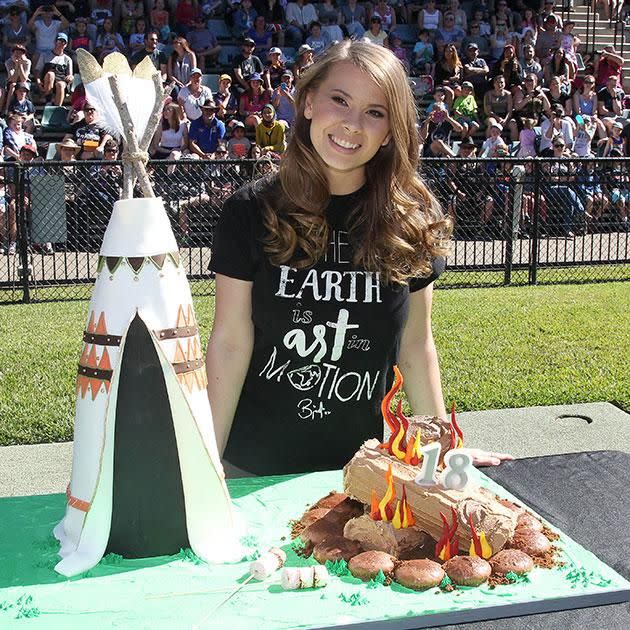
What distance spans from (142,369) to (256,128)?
1207 centimetres

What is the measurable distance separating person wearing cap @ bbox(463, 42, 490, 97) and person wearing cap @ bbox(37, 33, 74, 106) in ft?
22.8

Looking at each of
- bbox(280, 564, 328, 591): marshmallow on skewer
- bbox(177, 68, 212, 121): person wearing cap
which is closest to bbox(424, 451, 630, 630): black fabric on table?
bbox(280, 564, 328, 591): marshmallow on skewer

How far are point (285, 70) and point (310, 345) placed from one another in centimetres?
1349

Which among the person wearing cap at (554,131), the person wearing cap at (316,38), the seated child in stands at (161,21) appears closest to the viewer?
the person wearing cap at (554,131)

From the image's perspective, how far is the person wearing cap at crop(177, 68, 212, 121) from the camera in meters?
13.5

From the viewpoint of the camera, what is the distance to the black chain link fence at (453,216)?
8828 mm

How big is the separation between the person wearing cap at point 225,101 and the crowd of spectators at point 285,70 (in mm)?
29

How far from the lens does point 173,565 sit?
5.85ft

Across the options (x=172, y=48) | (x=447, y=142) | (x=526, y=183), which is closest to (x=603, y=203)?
(x=526, y=183)

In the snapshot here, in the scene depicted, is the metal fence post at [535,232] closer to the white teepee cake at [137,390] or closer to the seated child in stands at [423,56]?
the seated child in stands at [423,56]

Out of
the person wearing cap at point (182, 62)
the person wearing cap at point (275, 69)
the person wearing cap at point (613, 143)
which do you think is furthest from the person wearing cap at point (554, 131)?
the person wearing cap at point (182, 62)

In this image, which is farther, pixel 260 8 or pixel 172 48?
pixel 260 8

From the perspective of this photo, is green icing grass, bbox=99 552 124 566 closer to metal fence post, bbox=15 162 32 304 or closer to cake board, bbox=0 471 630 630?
cake board, bbox=0 471 630 630

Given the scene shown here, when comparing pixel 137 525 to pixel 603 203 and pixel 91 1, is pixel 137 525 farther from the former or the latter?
pixel 91 1
